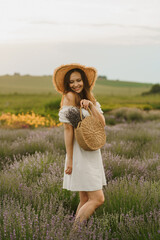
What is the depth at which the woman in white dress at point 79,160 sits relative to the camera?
2.73 metres

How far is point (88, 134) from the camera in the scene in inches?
105

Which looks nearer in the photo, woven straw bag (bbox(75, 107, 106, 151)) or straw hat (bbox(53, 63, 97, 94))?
woven straw bag (bbox(75, 107, 106, 151))

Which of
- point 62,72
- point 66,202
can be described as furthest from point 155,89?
point 62,72

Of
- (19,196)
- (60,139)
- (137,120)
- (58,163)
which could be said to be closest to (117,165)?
(58,163)

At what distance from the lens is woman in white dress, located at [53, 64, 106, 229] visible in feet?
8.96

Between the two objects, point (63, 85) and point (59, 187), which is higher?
point (63, 85)

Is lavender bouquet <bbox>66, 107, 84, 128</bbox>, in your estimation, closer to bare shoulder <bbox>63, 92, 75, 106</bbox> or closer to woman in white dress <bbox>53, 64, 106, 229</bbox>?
woman in white dress <bbox>53, 64, 106, 229</bbox>

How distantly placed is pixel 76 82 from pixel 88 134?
2.00ft

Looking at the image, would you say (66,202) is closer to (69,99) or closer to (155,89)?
(69,99)

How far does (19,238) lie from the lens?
2311 millimetres

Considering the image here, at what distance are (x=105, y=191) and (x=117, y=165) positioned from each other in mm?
1092

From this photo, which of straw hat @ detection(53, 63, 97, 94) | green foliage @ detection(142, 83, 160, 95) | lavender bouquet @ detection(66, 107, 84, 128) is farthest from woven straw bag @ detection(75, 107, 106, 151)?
green foliage @ detection(142, 83, 160, 95)

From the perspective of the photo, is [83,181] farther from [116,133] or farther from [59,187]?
[116,133]

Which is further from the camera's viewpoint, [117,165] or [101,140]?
[117,165]
